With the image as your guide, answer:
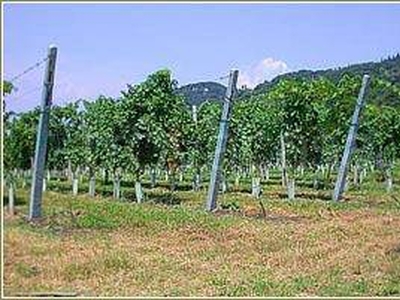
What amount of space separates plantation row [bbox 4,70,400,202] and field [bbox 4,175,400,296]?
739 millimetres

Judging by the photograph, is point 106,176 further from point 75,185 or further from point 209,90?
point 75,185

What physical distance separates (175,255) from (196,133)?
80.5 ft

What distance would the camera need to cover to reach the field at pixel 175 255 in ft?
28.1

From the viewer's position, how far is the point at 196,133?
34.9 m

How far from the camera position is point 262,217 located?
1570 centimetres

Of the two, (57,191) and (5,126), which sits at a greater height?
(5,126)

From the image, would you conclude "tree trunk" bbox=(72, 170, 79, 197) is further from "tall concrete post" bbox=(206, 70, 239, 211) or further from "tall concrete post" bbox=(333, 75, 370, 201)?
"tall concrete post" bbox=(333, 75, 370, 201)

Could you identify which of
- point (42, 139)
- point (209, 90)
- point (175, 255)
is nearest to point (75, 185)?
point (175, 255)

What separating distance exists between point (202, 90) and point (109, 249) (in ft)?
17.6

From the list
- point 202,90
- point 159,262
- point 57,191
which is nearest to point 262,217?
point 202,90

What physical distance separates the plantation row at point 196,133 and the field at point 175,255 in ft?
2.42

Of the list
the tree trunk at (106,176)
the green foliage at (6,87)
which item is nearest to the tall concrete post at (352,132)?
the tree trunk at (106,176)

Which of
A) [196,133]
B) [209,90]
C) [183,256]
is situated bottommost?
[183,256]

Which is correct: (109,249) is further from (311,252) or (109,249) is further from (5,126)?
(311,252)
